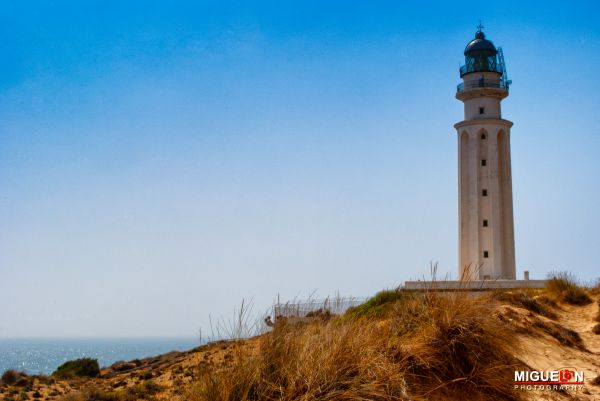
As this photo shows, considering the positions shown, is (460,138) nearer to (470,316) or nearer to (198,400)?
(470,316)

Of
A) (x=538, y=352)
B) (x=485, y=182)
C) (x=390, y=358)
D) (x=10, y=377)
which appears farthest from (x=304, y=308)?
(x=485, y=182)

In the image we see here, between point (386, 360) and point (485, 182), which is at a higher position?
point (485, 182)

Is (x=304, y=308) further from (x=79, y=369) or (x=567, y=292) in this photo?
(x=79, y=369)

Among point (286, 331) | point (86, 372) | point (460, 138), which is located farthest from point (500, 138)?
point (286, 331)

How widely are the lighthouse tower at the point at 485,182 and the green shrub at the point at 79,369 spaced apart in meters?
21.1

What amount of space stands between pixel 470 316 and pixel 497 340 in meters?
0.53

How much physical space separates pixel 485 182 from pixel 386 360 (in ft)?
105

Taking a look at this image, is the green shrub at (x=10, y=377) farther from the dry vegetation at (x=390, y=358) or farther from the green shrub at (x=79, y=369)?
the dry vegetation at (x=390, y=358)

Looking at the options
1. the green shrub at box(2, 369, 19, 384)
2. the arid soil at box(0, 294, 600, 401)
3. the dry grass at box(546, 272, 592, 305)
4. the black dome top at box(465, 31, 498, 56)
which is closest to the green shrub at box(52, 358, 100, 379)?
the green shrub at box(2, 369, 19, 384)

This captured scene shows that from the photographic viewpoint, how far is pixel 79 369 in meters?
26.6

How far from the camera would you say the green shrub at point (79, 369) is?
25.7m

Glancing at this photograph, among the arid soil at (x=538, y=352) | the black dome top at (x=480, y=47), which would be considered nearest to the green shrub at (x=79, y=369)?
the arid soil at (x=538, y=352)

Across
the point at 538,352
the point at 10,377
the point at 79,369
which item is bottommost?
the point at 10,377

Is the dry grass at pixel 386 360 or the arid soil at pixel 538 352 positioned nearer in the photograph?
the dry grass at pixel 386 360
